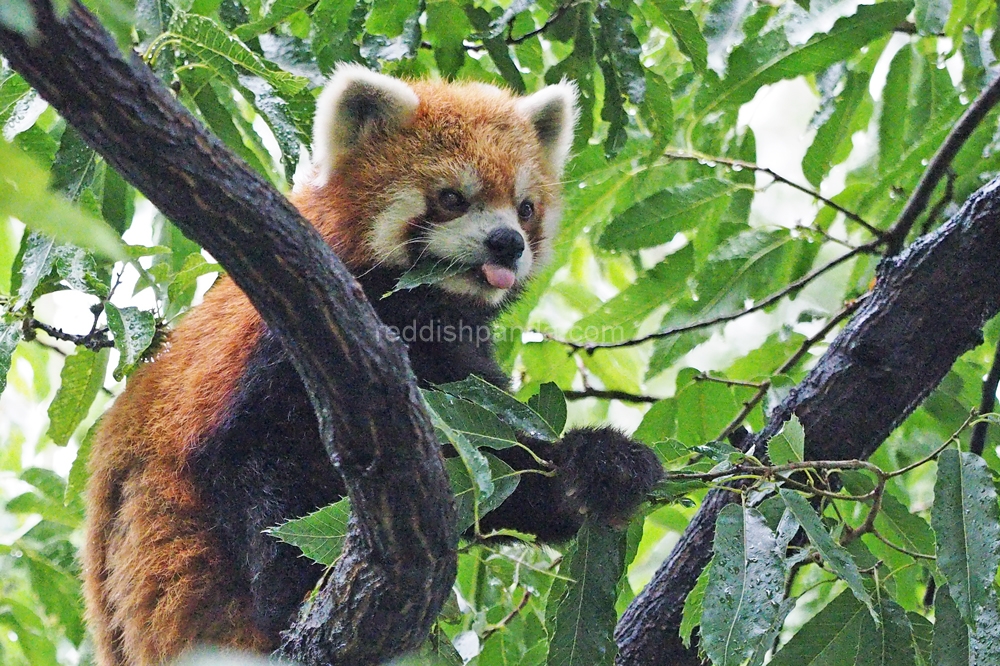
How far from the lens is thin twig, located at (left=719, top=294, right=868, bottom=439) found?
4.10m

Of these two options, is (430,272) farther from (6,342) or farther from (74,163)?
(6,342)

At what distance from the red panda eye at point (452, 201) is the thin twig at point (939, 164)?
75.9 inches

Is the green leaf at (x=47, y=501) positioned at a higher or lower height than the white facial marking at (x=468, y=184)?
lower

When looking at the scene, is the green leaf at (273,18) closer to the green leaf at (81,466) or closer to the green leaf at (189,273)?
the green leaf at (189,273)

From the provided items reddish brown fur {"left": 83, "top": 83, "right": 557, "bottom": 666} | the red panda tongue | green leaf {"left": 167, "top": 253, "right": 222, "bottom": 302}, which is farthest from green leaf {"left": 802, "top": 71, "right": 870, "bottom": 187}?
green leaf {"left": 167, "top": 253, "right": 222, "bottom": 302}

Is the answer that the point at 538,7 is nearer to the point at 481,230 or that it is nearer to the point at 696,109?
the point at 696,109

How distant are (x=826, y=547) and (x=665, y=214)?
2.30m

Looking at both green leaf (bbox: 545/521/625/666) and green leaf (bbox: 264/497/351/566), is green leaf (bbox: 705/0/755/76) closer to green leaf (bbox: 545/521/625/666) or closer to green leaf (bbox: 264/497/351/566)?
green leaf (bbox: 545/521/625/666)

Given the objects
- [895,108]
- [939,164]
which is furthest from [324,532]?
[895,108]

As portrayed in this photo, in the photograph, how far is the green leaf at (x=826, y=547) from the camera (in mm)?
2332


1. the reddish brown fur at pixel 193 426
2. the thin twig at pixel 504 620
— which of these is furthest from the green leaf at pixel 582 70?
the thin twig at pixel 504 620

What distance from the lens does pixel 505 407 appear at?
9.68 feet

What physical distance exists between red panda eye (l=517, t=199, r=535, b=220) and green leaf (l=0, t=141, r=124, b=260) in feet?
11.4

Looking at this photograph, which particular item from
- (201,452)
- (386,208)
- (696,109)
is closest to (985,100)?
(696,109)
